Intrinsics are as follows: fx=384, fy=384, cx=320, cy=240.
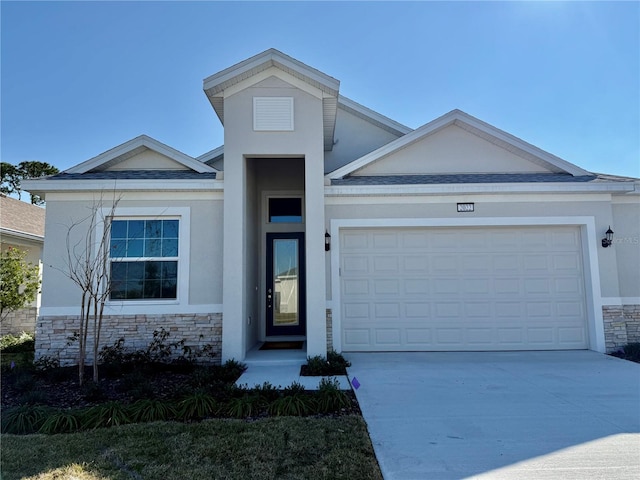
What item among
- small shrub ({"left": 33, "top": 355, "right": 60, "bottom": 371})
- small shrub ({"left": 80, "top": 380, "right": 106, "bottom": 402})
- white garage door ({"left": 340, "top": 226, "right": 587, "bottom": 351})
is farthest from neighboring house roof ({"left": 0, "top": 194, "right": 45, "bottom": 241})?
white garage door ({"left": 340, "top": 226, "right": 587, "bottom": 351})

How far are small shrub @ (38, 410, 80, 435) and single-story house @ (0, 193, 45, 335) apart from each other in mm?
9085

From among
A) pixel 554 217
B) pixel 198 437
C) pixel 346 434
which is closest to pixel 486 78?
pixel 554 217

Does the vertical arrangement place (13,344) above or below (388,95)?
below

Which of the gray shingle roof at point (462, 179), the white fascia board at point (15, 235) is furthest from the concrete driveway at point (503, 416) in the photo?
the white fascia board at point (15, 235)

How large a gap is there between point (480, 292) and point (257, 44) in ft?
25.4

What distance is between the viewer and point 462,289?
8.52 m

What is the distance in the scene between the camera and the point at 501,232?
28.5 ft

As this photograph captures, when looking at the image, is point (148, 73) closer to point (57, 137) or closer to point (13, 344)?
point (57, 137)

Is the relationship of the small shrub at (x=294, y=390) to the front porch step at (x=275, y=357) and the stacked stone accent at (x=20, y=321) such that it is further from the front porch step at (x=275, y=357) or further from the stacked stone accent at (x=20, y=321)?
the stacked stone accent at (x=20, y=321)

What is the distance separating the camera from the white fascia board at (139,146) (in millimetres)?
8664

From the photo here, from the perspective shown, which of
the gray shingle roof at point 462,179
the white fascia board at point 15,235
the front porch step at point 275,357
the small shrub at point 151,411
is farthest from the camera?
the white fascia board at point 15,235

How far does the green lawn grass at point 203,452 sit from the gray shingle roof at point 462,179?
546cm

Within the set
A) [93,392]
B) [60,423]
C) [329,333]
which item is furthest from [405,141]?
[60,423]

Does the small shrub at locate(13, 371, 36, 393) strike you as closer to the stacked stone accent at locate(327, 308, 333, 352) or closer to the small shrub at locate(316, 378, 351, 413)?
the small shrub at locate(316, 378, 351, 413)
